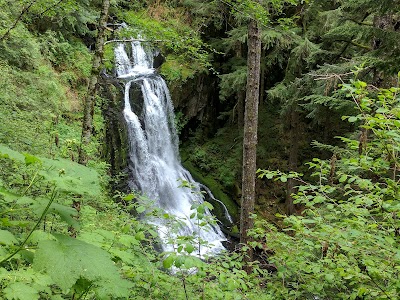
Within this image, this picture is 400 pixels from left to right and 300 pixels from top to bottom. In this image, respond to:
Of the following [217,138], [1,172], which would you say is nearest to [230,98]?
[217,138]

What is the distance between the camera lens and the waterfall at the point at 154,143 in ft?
33.3

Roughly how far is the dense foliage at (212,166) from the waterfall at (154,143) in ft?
2.70

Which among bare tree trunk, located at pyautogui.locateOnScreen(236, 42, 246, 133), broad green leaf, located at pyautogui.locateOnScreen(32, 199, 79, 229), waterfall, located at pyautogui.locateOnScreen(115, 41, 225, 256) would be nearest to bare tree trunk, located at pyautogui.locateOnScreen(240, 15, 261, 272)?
waterfall, located at pyautogui.locateOnScreen(115, 41, 225, 256)

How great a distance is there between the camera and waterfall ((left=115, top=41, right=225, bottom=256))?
10.2m

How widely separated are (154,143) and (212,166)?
2901 millimetres

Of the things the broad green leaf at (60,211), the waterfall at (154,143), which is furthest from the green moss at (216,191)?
the broad green leaf at (60,211)

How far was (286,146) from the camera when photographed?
13.4 metres

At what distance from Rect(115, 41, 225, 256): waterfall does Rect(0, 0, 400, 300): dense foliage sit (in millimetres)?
824

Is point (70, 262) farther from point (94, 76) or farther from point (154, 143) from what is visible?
point (154, 143)

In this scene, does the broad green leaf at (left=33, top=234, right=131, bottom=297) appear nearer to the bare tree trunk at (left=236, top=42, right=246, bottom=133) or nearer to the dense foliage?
the dense foliage

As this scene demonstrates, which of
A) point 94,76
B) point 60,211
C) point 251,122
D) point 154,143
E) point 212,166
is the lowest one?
point 212,166

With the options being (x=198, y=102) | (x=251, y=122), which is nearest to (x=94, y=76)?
(x=251, y=122)

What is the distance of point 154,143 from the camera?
1145 cm

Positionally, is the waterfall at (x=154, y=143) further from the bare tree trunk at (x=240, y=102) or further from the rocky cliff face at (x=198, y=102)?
the bare tree trunk at (x=240, y=102)
